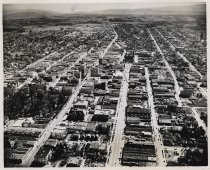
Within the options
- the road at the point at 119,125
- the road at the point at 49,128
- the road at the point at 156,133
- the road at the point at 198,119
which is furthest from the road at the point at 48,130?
the road at the point at 198,119

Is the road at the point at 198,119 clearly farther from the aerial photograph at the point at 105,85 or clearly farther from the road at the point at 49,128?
the road at the point at 49,128

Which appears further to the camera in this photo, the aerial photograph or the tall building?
the tall building

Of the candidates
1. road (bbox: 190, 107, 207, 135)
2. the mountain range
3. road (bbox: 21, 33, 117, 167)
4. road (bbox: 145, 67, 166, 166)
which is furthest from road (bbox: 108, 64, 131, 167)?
road (bbox: 190, 107, 207, 135)

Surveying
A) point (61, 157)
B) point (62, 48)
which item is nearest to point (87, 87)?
point (62, 48)

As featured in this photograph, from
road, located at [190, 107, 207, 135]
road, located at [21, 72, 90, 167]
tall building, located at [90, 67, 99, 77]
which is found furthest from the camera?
tall building, located at [90, 67, 99, 77]

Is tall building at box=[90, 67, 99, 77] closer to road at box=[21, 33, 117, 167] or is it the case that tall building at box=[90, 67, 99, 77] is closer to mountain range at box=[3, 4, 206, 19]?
road at box=[21, 33, 117, 167]

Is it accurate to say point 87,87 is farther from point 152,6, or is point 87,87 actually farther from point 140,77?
point 152,6

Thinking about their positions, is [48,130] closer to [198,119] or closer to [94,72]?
[94,72]
